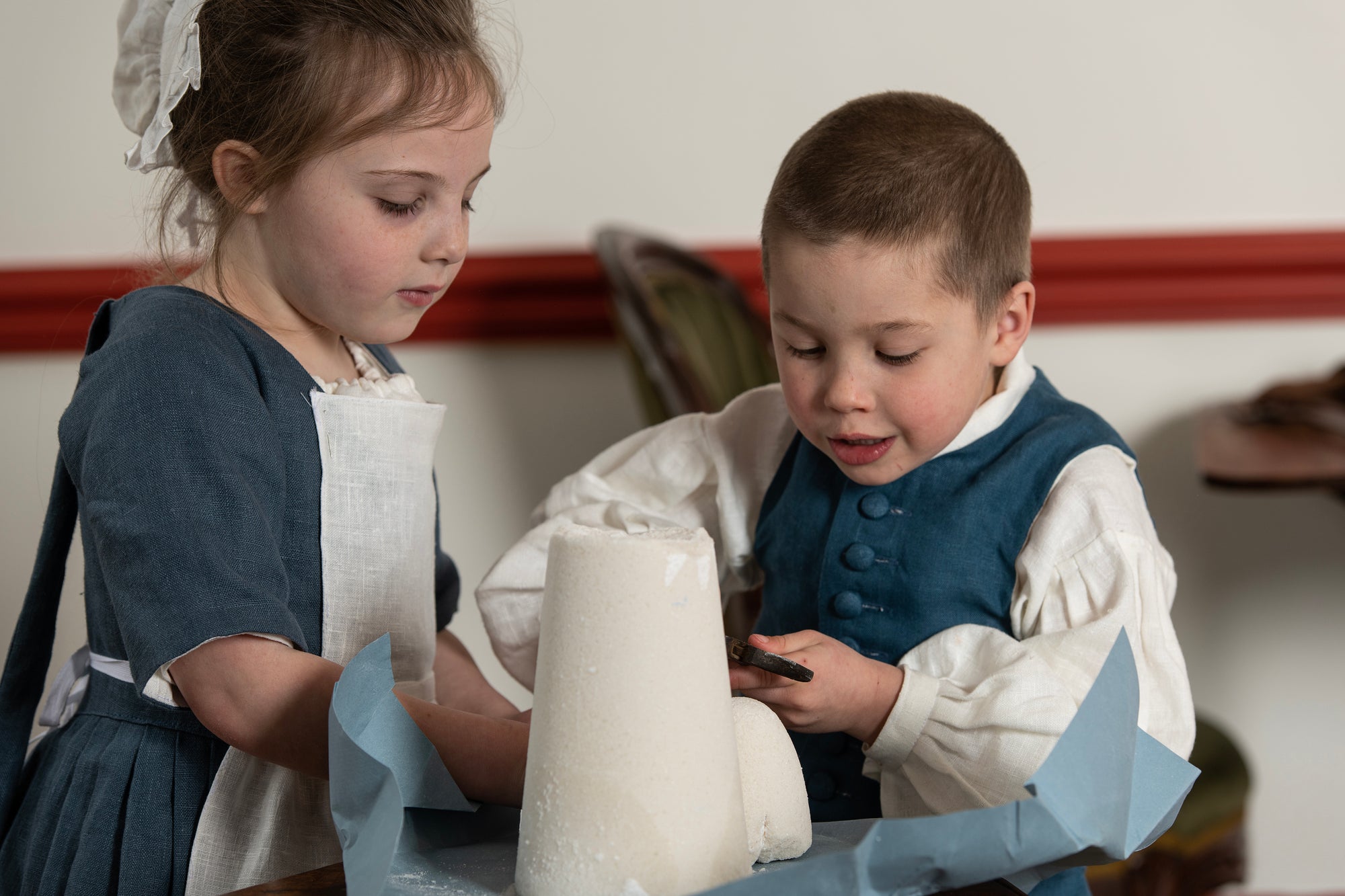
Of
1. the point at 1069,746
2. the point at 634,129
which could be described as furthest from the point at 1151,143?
the point at 1069,746

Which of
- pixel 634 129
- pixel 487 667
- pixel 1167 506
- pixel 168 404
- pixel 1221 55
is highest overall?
pixel 1221 55

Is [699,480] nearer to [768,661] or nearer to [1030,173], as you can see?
[768,661]

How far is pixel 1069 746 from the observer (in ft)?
1.59

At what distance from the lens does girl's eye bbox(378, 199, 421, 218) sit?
31.0 inches

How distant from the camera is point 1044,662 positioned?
0.69m

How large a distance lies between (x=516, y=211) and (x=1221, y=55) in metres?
1.01

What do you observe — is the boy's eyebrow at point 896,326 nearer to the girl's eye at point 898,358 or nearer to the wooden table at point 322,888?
the girl's eye at point 898,358

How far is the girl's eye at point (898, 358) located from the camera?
0.78 meters

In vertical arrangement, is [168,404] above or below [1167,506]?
above


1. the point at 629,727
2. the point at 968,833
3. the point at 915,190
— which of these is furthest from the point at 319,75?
the point at 968,833

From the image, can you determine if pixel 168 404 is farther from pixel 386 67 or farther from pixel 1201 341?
pixel 1201 341

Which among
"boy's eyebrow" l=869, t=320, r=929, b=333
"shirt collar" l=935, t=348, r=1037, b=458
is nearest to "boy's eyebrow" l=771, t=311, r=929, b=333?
"boy's eyebrow" l=869, t=320, r=929, b=333

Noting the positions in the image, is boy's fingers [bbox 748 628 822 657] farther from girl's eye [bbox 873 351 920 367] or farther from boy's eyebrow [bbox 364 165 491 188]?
boy's eyebrow [bbox 364 165 491 188]

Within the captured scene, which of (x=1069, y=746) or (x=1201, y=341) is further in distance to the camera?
(x=1201, y=341)
